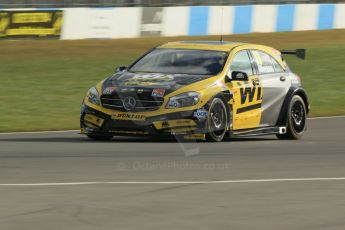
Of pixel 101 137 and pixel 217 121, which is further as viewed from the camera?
pixel 101 137

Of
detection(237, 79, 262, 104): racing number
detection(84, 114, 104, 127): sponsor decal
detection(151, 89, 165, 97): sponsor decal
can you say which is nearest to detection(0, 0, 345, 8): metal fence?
detection(237, 79, 262, 104): racing number

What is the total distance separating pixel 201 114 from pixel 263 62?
232 centimetres

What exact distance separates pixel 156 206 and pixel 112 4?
26.0 m

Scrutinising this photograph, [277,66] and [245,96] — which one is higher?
[277,66]

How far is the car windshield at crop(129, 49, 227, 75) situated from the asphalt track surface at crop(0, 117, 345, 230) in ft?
3.38

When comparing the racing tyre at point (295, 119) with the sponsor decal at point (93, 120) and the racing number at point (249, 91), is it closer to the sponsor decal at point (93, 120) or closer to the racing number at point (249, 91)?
the racing number at point (249, 91)

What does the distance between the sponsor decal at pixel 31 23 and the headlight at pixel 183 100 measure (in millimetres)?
19511

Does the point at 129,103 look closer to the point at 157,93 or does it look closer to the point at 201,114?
the point at 157,93

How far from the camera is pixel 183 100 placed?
513 inches

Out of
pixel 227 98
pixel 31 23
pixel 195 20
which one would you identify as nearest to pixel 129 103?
pixel 227 98

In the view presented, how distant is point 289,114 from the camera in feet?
49.3

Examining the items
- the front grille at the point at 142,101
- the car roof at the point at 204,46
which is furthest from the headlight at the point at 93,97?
the car roof at the point at 204,46

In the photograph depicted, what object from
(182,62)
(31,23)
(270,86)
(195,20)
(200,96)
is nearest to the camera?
(200,96)

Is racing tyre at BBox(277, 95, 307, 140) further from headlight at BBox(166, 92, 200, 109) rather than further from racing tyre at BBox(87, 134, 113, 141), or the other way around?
racing tyre at BBox(87, 134, 113, 141)
